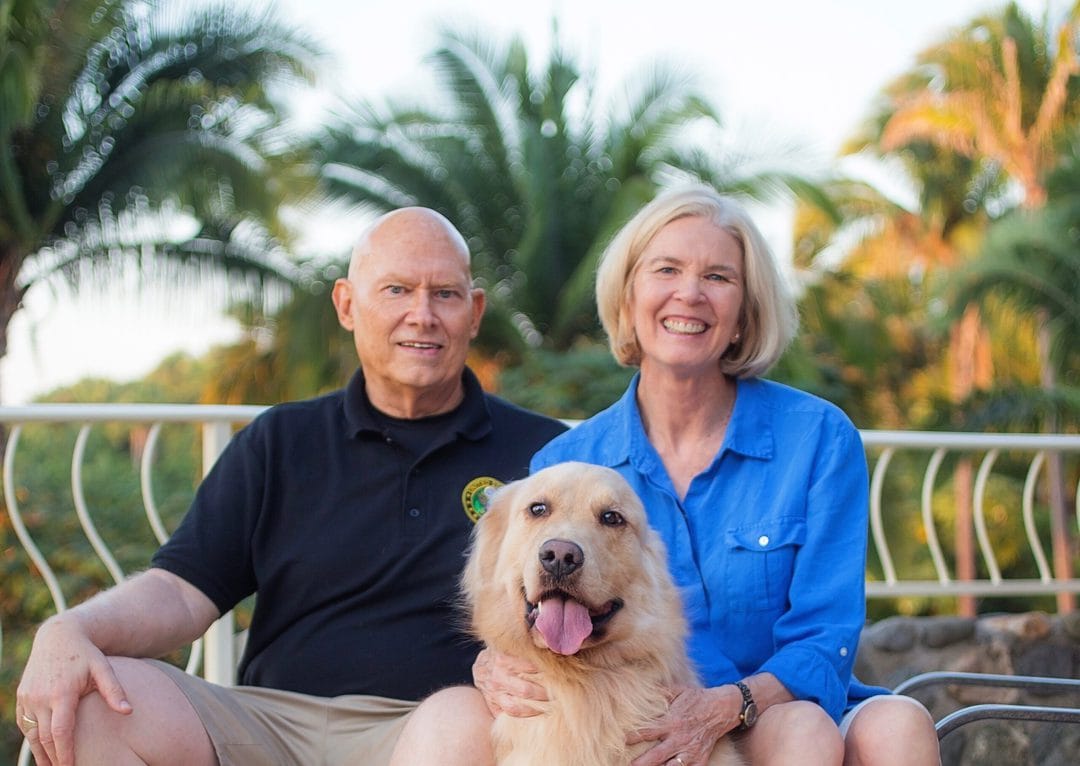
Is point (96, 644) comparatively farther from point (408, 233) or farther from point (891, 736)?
point (891, 736)

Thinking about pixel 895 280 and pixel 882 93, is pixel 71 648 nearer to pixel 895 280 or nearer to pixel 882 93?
pixel 895 280

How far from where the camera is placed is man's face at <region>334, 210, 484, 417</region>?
3266 mm

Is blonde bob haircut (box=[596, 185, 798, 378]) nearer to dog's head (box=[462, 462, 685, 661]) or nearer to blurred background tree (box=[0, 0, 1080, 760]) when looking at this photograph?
dog's head (box=[462, 462, 685, 661])

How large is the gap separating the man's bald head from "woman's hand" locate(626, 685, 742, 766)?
1523 millimetres

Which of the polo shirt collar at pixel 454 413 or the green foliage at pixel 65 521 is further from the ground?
the polo shirt collar at pixel 454 413

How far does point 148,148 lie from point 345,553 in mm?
11267

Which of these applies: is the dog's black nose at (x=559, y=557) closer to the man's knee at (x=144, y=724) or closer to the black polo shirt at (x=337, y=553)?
the black polo shirt at (x=337, y=553)

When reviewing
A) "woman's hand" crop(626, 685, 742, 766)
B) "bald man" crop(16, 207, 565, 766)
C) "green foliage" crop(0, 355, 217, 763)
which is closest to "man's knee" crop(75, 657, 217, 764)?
"bald man" crop(16, 207, 565, 766)

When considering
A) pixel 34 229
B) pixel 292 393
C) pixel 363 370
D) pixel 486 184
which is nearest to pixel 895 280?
pixel 486 184

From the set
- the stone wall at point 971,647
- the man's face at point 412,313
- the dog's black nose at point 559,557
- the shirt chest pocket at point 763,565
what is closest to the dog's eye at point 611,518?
the dog's black nose at point 559,557

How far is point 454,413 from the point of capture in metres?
3.29

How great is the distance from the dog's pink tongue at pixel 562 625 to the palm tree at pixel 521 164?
12115 millimetres

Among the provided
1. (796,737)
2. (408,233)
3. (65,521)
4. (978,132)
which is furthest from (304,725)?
(978,132)

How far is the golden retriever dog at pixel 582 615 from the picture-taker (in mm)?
2371
